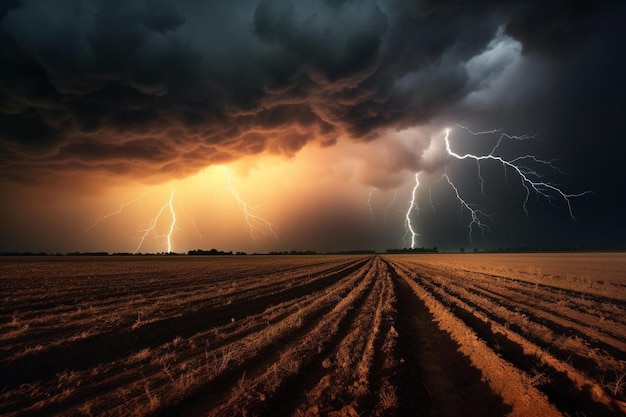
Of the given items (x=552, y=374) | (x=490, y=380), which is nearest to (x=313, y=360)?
(x=490, y=380)

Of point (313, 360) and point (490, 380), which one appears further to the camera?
point (313, 360)

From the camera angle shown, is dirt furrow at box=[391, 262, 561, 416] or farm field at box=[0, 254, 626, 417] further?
farm field at box=[0, 254, 626, 417]

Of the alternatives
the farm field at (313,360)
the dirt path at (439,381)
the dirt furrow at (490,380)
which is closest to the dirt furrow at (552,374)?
the farm field at (313,360)

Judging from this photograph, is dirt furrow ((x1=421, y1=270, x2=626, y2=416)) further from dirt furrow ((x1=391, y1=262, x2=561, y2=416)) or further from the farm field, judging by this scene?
dirt furrow ((x1=391, y1=262, x2=561, y2=416))

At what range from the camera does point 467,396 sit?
16.7ft

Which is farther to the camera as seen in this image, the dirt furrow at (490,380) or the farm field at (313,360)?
the farm field at (313,360)

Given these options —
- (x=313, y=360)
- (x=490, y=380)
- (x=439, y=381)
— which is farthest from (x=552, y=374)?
(x=313, y=360)

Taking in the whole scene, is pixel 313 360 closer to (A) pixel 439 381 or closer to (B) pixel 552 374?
(A) pixel 439 381

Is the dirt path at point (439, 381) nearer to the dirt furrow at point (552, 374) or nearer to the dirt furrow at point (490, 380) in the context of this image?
the dirt furrow at point (490, 380)

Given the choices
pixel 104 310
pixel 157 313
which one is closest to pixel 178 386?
pixel 157 313

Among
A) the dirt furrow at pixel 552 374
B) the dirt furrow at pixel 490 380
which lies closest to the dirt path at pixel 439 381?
the dirt furrow at pixel 490 380

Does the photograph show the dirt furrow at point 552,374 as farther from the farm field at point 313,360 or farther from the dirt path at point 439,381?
the dirt path at point 439,381

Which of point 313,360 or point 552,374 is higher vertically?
point 313,360

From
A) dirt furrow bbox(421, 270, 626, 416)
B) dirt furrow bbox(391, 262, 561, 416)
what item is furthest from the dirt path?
dirt furrow bbox(421, 270, 626, 416)
